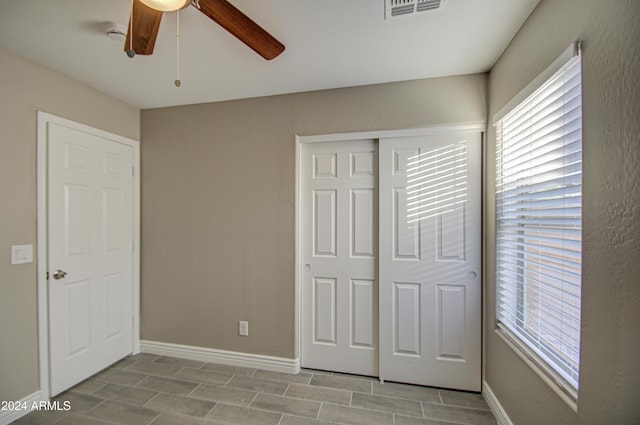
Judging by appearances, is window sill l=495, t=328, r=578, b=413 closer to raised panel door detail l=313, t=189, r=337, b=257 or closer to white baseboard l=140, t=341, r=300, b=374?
raised panel door detail l=313, t=189, r=337, b=257

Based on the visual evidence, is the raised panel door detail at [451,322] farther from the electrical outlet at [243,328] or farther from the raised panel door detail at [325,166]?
the electrical outlet at [243,328]

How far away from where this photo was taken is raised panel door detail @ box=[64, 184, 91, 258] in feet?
6.97

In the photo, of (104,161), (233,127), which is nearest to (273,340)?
(233,127)

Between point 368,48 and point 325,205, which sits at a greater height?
point 368,48

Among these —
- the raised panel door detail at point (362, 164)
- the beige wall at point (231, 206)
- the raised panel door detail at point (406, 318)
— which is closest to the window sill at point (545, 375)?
the raised panel door detail at point (406, 318)

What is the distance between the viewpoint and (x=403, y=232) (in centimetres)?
221

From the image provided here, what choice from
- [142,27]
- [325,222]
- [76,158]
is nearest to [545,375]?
[325,222]

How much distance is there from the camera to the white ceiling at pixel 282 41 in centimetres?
142

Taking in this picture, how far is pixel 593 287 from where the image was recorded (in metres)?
1.00

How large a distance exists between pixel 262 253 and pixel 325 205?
0.72m

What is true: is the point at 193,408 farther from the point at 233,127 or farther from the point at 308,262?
the point at 233,127

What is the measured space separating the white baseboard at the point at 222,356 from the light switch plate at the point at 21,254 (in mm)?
1307

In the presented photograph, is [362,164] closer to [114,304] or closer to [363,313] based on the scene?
[363,313]

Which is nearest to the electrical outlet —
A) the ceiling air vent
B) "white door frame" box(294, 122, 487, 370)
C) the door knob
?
"white door frame" box(294, 122, 487, 370)
